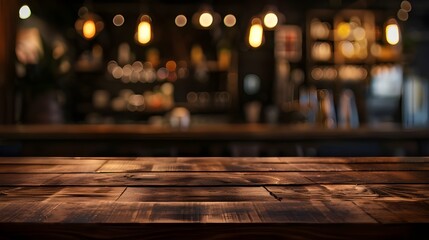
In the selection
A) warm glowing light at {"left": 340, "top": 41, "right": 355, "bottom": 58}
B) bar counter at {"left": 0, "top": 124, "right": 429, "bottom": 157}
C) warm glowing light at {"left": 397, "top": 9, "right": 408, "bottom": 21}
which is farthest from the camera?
warm glowing light at {"left": 397, "top": 9, "right": 408, "bottom": 21}

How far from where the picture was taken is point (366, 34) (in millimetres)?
7906

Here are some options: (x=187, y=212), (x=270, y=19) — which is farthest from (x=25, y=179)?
(x=270, y=19)

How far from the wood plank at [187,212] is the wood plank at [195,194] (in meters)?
0.06

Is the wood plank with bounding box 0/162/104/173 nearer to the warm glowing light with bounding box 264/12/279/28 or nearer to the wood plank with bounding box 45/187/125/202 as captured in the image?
the wood plank with bounding box 45/187/125/202

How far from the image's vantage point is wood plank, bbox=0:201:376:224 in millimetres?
973

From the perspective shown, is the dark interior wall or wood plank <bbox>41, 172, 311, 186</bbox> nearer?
wood plank <bbox>41, 172, 311, 186</bbox>

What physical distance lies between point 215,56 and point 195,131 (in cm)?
358

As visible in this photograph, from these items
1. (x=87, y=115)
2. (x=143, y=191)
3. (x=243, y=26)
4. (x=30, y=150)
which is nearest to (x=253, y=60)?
(x=243, y=26)

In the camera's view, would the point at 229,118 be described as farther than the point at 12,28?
Yes

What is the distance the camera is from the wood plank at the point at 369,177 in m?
1.47

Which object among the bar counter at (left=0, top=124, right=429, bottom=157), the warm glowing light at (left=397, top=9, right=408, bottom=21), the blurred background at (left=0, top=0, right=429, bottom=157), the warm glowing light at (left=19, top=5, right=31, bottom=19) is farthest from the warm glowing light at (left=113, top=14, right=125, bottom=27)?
→ the warm glowing light at (left=397, top=9, right=408, bottom=21)

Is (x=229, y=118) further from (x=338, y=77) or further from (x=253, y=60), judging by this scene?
(x=338, y=77)

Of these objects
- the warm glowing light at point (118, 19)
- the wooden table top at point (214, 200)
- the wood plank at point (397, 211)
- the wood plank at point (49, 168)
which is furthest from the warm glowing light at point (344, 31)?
the wood plank at point (397, 211)
